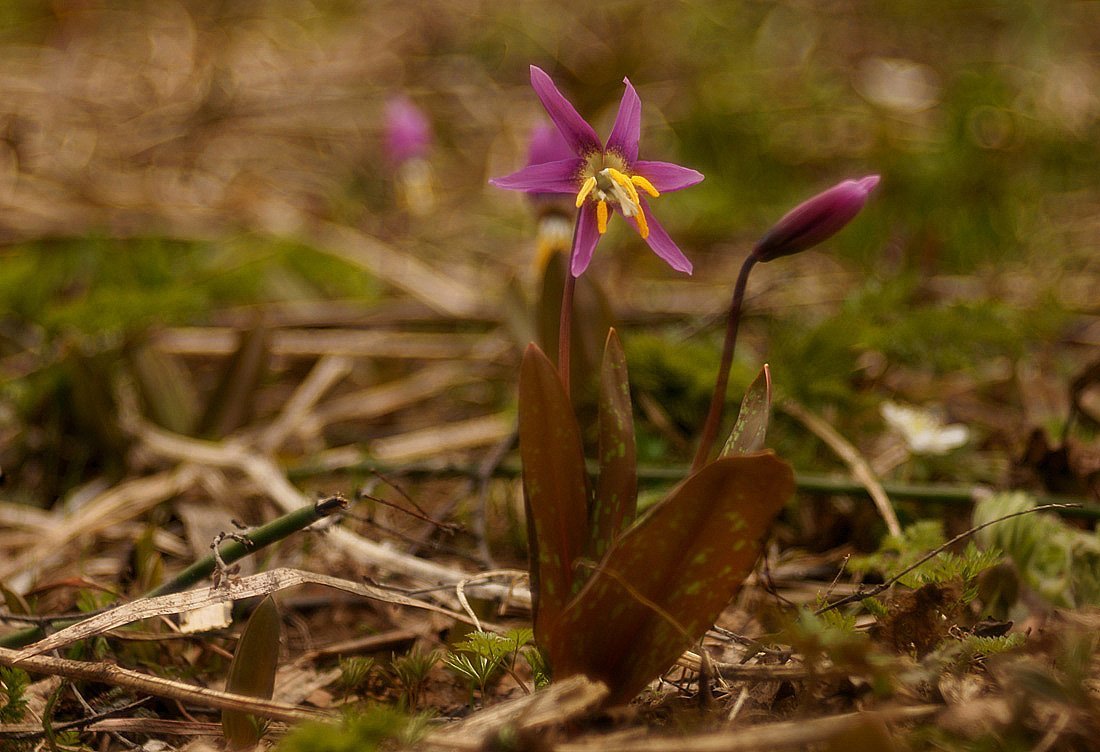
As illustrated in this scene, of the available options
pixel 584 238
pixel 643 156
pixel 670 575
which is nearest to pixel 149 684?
pixel 670 575

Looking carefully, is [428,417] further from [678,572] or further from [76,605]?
[678,572]

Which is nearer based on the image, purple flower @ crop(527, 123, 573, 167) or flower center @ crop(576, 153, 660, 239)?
flower center @ crop(576, 153, 660, 239)

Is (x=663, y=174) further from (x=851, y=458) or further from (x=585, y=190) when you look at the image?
(x=851, y=458)

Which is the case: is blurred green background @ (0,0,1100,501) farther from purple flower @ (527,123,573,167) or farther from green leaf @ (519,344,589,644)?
green leaf @ (519,344,589,644)

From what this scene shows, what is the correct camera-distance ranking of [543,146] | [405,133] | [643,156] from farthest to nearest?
1. [643,156]
2. [405,133]
3. [543,146]

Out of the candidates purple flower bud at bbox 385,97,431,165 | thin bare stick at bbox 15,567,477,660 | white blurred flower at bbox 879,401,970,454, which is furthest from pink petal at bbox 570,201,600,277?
purple flower bud at bbox 385,97,431,165

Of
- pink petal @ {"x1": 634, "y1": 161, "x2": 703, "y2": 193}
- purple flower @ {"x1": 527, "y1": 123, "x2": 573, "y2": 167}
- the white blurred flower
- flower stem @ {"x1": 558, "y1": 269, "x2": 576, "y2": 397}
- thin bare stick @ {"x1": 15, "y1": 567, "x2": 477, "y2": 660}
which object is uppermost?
pink petal @ {"x1": 634, "y1": 161, "x2": 703, "y2": 193}

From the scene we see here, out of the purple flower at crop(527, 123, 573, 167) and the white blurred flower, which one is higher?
the purple flower at crop(527, 123, 573, 167)

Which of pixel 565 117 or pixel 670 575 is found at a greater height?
pixel 565 117

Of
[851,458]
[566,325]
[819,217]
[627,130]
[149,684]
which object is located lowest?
[851,458]
